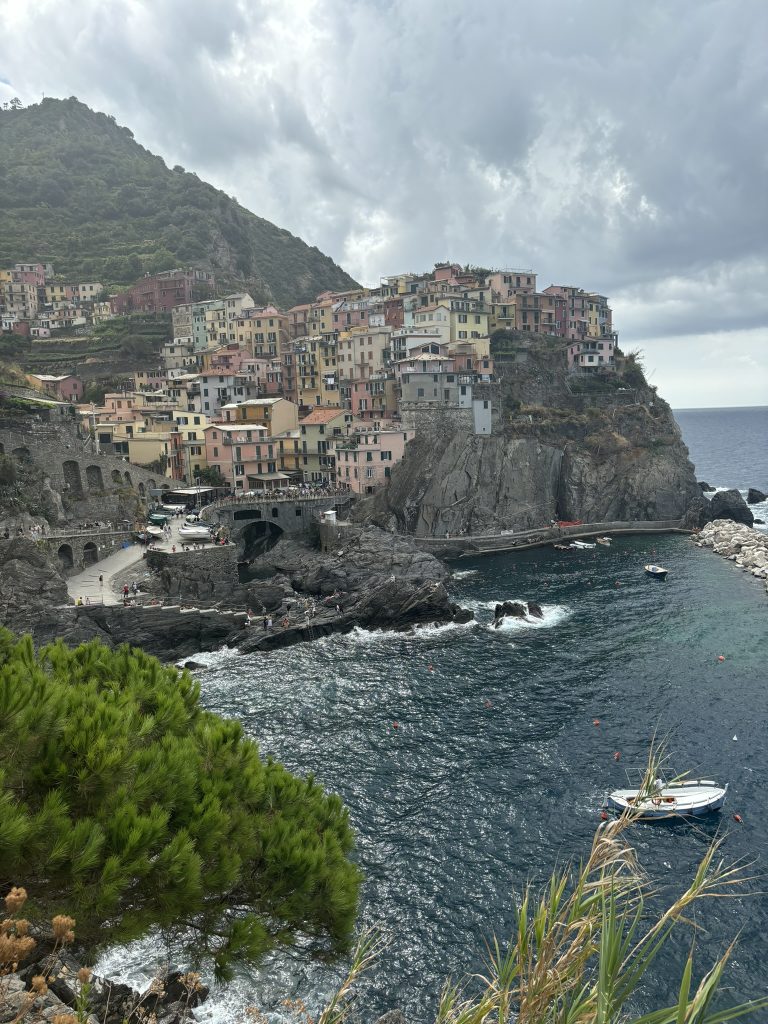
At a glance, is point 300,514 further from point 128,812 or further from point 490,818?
point 128,812

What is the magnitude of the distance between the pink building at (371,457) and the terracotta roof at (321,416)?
577cm

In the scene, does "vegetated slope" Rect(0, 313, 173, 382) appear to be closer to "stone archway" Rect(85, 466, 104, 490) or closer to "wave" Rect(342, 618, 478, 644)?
"stone archway" Rect(85, 466, 104, 490)

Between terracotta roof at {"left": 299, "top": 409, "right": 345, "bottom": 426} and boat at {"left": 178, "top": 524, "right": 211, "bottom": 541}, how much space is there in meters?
27.2

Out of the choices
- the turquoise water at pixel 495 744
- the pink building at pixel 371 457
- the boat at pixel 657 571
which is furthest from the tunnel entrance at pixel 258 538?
the boat at pixel 657 571

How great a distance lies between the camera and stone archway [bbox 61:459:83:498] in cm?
6397

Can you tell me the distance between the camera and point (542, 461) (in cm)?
8619

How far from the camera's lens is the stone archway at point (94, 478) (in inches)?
2608

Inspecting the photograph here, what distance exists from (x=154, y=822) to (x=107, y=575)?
4825cm

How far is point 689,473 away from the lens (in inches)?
3536

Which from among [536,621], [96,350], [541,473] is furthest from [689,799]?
[96,350]

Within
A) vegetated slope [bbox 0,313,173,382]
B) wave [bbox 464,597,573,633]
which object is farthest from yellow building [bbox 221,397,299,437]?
wave [bbox 464,597,573,633]

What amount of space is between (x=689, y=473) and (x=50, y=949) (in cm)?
9225

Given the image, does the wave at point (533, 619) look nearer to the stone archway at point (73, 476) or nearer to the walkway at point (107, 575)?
the walkway at point (107, 575)

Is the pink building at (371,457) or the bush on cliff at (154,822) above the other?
the pink building at (371,457)
